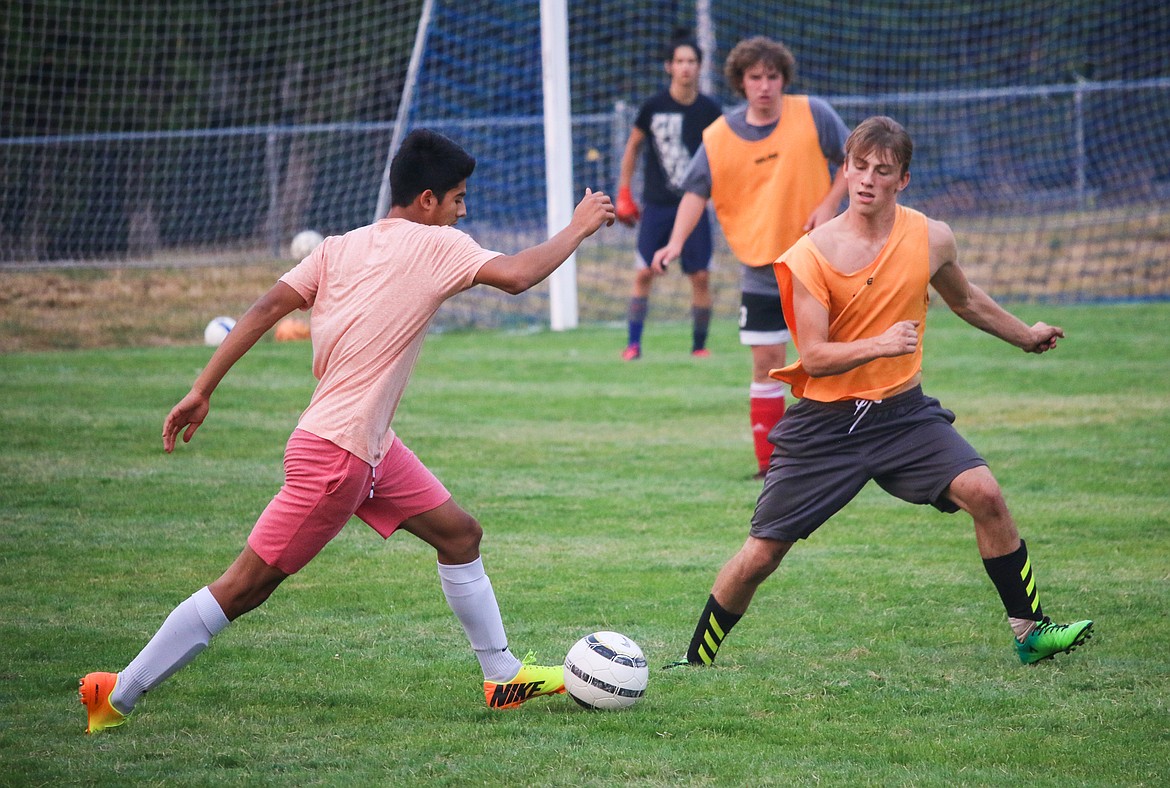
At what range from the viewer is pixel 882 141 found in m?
4.29

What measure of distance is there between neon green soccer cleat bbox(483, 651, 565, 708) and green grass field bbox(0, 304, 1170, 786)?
0.21 feet

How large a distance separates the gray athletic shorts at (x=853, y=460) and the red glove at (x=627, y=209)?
22.0 ft

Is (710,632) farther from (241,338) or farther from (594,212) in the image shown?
(241,338)

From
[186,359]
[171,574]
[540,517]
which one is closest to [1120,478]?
[540,517]

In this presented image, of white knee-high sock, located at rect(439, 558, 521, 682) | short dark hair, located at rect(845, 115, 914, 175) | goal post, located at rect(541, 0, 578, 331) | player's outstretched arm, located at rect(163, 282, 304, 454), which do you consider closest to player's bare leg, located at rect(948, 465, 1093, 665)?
short dark hair, located at rect(845, 115, 914, 175)

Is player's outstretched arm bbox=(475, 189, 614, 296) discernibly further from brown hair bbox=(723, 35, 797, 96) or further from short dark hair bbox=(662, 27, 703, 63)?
short dark hair bbox=(662, 27, 703, 63)

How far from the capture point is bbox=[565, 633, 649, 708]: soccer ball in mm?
4082

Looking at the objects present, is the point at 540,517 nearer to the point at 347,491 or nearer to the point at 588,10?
the point at 347,491

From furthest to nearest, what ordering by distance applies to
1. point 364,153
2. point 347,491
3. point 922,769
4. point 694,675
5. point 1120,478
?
point 364,153 → point 1120,478 → point 694,675 → point 347,491 → point 922,769

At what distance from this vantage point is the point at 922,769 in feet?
11.7

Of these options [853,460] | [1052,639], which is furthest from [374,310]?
[1052,639]

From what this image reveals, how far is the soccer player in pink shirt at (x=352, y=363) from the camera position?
12.6 ft

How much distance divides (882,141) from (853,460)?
1005 millimetres

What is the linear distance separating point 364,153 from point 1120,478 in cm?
1410
